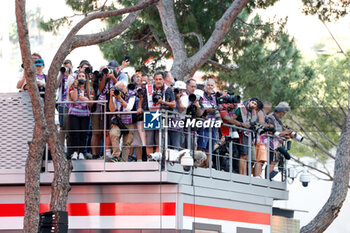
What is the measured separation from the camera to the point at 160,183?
14016mm

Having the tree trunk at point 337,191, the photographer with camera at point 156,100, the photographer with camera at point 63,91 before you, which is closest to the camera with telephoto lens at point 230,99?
the photographer with camera at point 156,100

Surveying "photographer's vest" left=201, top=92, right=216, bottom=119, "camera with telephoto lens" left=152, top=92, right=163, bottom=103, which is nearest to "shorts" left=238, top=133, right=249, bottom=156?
"photographer's vest" left=201, top=92, right=216, bottom=119

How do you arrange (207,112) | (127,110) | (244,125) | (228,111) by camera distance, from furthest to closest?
(244,125), (228,111), (207,112), (127,110)

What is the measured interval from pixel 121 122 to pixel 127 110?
228 millimetres

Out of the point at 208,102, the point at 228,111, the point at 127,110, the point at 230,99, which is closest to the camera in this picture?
the point at 127,110

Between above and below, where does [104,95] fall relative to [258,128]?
above

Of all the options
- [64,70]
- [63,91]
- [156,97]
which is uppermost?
[64,70]

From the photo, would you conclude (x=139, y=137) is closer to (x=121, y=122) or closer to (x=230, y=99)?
(x=121, y=122)

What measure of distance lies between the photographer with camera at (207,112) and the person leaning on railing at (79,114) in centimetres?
204

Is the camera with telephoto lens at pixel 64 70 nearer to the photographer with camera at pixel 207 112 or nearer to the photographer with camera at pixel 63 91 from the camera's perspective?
the photographer with camera at pixel 63 91

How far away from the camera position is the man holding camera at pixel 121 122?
14.3 meters

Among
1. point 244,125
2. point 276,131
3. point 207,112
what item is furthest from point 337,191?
point 207,112

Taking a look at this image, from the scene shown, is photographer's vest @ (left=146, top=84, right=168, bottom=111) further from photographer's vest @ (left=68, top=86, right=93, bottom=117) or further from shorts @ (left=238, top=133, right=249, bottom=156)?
shorts @ (left=238, top=133, right=249, bottom=156)

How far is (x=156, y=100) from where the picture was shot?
46.4 ft
